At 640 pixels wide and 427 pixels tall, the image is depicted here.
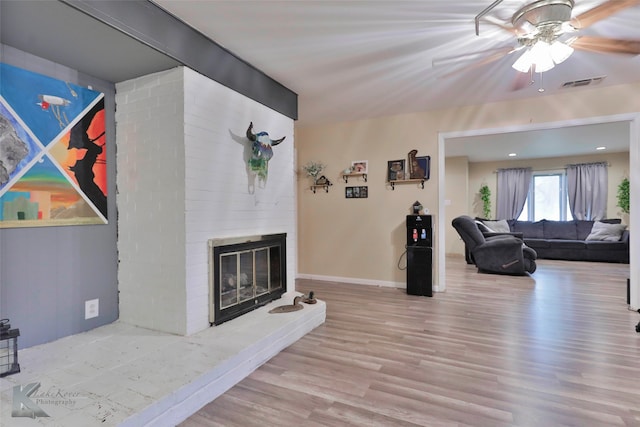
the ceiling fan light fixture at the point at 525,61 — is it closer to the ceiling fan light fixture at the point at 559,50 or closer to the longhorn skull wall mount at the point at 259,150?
the ceiling fan light fixture at the point at 559,50

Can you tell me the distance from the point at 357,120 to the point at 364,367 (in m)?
3.36

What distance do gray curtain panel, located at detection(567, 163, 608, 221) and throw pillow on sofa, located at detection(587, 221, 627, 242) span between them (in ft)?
2.19

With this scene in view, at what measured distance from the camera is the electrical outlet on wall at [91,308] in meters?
2.31

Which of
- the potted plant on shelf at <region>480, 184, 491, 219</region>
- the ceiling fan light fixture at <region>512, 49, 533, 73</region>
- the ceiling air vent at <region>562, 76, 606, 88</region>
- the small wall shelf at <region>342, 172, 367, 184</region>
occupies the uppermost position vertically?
the ceiling air vent at <region>562, 76, 606, 88</region>

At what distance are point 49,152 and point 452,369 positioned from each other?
2.99 metres

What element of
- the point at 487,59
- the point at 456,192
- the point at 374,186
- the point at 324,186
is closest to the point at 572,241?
the point at 456,192

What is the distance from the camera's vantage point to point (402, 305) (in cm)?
358

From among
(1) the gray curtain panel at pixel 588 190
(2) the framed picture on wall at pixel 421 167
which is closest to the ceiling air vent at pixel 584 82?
(2) the framed picture on wall at pixel 421 167

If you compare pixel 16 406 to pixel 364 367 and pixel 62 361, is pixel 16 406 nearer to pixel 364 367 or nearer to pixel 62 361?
pixel 62 361

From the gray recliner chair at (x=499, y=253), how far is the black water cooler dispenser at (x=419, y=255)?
210 centimetres

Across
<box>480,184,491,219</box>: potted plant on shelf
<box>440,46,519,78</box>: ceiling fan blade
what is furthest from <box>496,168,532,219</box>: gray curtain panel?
<box>440,46,519,78</box>: ceiling fan blade

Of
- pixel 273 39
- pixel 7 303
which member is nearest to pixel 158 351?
pixel 7 303

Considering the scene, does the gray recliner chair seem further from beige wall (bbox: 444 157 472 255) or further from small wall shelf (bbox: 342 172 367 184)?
small wall shelf (bbox: 342 172 367 184)

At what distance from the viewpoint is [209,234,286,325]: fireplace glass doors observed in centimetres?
245
